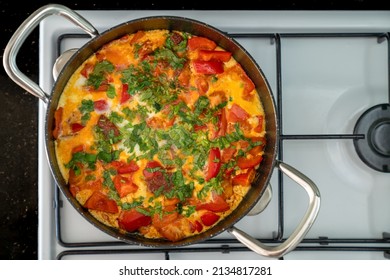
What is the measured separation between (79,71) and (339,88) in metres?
0.56

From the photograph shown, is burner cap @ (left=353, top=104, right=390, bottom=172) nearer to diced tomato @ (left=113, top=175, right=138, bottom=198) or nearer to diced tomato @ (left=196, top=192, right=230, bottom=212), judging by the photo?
diced tomato @ (left=196, top=192, right=230, bottom=212)

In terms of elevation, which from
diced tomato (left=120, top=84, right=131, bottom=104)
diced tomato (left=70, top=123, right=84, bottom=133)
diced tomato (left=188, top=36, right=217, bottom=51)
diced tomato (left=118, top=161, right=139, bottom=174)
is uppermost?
diced tomato (left=188, top=36, right=217, bottom=51)

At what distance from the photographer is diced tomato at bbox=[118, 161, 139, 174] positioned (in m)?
1.04

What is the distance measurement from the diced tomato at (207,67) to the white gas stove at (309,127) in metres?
0.08

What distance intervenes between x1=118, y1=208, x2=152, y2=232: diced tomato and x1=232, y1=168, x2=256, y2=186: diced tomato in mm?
194

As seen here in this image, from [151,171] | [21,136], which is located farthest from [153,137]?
[21,136]

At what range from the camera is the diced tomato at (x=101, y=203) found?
103 cm

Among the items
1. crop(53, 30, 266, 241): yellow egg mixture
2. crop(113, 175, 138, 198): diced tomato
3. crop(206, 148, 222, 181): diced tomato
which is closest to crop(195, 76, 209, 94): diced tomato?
crop(53, 30, 266, 241): yellow egg mixture

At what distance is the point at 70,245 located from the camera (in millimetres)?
1062

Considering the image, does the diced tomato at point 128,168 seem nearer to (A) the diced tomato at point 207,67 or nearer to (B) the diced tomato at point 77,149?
(B) the diced tomato at point 77,149

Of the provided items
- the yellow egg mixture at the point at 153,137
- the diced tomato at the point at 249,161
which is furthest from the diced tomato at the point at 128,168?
the diced tomato at the point at 249,161

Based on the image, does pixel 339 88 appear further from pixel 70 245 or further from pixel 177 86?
pixel 70 245

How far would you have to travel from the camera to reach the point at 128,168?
104 cm

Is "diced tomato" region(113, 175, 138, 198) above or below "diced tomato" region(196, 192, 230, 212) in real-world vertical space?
above
